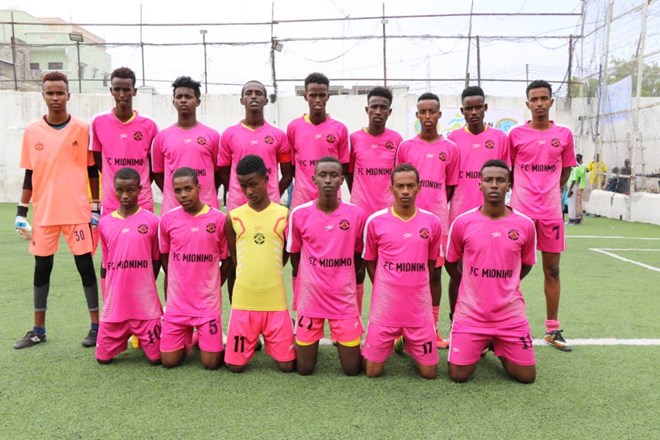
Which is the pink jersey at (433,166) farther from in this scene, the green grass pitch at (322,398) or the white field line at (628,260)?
the white field line at (628,260)

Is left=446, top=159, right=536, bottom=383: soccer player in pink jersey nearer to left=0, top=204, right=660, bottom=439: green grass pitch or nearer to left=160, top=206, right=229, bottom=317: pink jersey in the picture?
left=0, top=204, right=660, bottom=439: green grass pitch

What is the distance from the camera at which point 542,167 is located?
448cm

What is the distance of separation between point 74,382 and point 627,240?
10246mm

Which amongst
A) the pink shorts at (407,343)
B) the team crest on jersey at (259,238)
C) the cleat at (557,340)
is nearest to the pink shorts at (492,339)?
the pink shorts at (407,343)

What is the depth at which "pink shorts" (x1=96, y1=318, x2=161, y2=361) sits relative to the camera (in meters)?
3.93

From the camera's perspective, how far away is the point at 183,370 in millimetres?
3811

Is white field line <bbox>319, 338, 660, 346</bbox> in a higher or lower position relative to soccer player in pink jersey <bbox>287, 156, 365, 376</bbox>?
lower

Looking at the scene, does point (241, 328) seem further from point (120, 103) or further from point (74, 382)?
point (120, 103)

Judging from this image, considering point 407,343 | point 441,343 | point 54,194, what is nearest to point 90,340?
point 54,194

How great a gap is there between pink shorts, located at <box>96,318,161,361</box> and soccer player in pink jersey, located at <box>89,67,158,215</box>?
3.32ft

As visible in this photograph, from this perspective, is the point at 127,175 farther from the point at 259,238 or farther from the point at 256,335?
the point at 256,335

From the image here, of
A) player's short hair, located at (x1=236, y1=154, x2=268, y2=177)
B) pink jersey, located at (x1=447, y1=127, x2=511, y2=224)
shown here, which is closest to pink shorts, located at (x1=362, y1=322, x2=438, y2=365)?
pink jersey, located at (x1=447, y1=127, x2=511, y2=224)

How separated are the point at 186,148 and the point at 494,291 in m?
2.66

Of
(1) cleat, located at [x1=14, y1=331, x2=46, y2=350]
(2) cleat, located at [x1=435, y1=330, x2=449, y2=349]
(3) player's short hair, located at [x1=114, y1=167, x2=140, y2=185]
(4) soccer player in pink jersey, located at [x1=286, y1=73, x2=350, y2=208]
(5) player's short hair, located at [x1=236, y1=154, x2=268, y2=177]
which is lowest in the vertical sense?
(2) cleat, located at [x1=435, y1=330, x2=449, y2=349]
